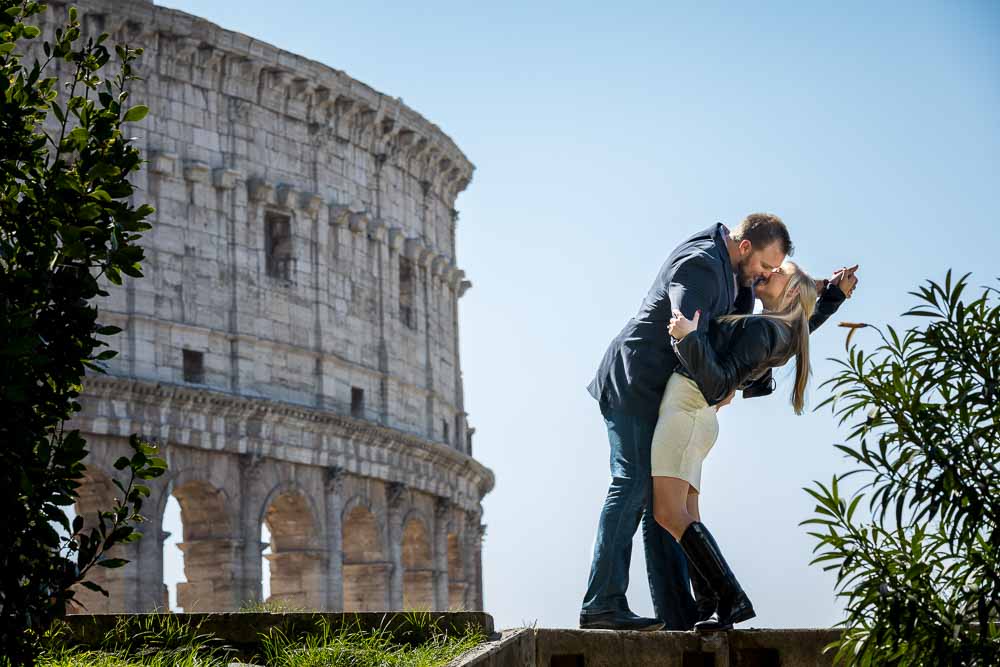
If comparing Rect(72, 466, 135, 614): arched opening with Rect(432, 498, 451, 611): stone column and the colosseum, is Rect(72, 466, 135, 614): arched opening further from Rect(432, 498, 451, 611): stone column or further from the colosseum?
Rect(432, 498, 451, 611): stone column

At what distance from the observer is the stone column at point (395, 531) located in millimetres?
38844

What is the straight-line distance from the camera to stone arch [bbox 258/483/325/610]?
1420 inches

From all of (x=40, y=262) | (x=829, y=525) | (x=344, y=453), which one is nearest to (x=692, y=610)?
(x=829, y=525)

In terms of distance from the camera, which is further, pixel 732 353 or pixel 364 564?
pixel 364 564

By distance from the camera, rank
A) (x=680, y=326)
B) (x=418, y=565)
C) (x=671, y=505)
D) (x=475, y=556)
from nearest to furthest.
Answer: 1. (x=680, y=326)
2. (x=671, y=505)
3. (x=418, y=565)
4. (x=475, y=556)

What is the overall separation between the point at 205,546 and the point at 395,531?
5.76 metres

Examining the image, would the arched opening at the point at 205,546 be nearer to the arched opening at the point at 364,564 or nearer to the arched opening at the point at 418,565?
the arched opening at the point at 364,564

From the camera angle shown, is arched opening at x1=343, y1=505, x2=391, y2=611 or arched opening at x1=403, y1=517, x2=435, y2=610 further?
arched opening at x1=403, y1=517, x2=435, y2=610

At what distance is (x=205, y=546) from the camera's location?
113 feet

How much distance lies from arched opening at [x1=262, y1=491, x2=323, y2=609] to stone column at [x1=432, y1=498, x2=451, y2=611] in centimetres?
535

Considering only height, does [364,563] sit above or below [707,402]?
above

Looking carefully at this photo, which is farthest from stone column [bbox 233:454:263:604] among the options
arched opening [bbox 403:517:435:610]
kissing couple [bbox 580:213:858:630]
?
kissing couple [bbox 580:213:858:630]

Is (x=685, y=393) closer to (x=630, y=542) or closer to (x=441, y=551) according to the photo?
(x=630, y=542)

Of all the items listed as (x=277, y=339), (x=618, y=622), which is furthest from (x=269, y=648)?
(x=277, y=339)
